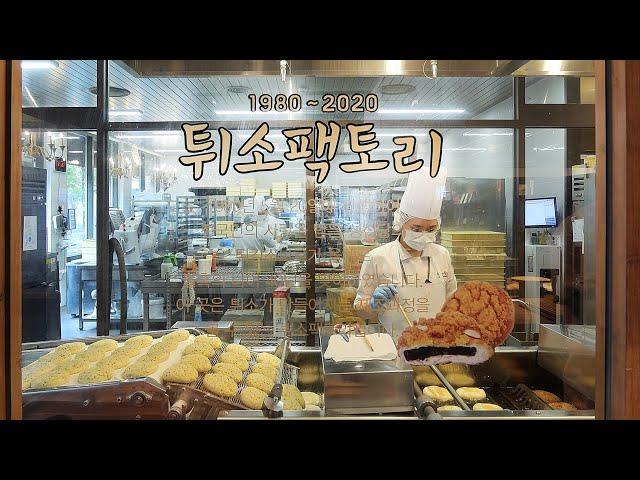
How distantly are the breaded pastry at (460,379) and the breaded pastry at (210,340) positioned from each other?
1034mm

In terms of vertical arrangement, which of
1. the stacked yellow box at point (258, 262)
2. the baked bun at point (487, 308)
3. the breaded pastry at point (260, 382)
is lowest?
the breaded pastry at point (260, 382)

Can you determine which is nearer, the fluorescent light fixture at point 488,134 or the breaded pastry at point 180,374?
the breaded pastry at point 180,374

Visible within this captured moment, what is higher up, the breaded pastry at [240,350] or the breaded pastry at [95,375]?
the breaded pastry at [95,375]

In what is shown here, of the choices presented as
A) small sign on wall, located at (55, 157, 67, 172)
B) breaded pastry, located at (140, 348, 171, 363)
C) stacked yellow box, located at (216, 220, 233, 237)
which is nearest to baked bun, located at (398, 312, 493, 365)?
breaded pastry, located at (140, 348, 171, 363)

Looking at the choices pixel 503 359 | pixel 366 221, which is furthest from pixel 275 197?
pixel 503 359

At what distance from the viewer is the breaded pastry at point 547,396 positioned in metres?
2.21

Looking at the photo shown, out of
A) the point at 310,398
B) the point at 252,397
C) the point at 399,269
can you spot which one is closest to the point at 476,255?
the point at 399,269

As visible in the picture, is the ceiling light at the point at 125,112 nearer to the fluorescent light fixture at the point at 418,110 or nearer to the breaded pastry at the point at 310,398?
the fluorescent light fixture at the point at 418,110

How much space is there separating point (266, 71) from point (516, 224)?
6.47 ft

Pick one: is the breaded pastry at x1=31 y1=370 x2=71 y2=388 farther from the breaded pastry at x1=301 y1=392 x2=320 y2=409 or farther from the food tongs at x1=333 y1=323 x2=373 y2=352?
the food tongs at x1=333 y1=323 x2=373 y2=352

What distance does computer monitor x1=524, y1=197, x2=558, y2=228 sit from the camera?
3.39 meters

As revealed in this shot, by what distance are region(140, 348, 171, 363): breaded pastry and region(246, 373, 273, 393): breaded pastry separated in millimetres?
351

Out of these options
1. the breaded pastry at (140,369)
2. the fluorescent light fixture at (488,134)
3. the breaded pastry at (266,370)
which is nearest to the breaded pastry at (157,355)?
the breaded pastry at (140,369)

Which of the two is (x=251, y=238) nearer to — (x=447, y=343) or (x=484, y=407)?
(x=447, y=343)
